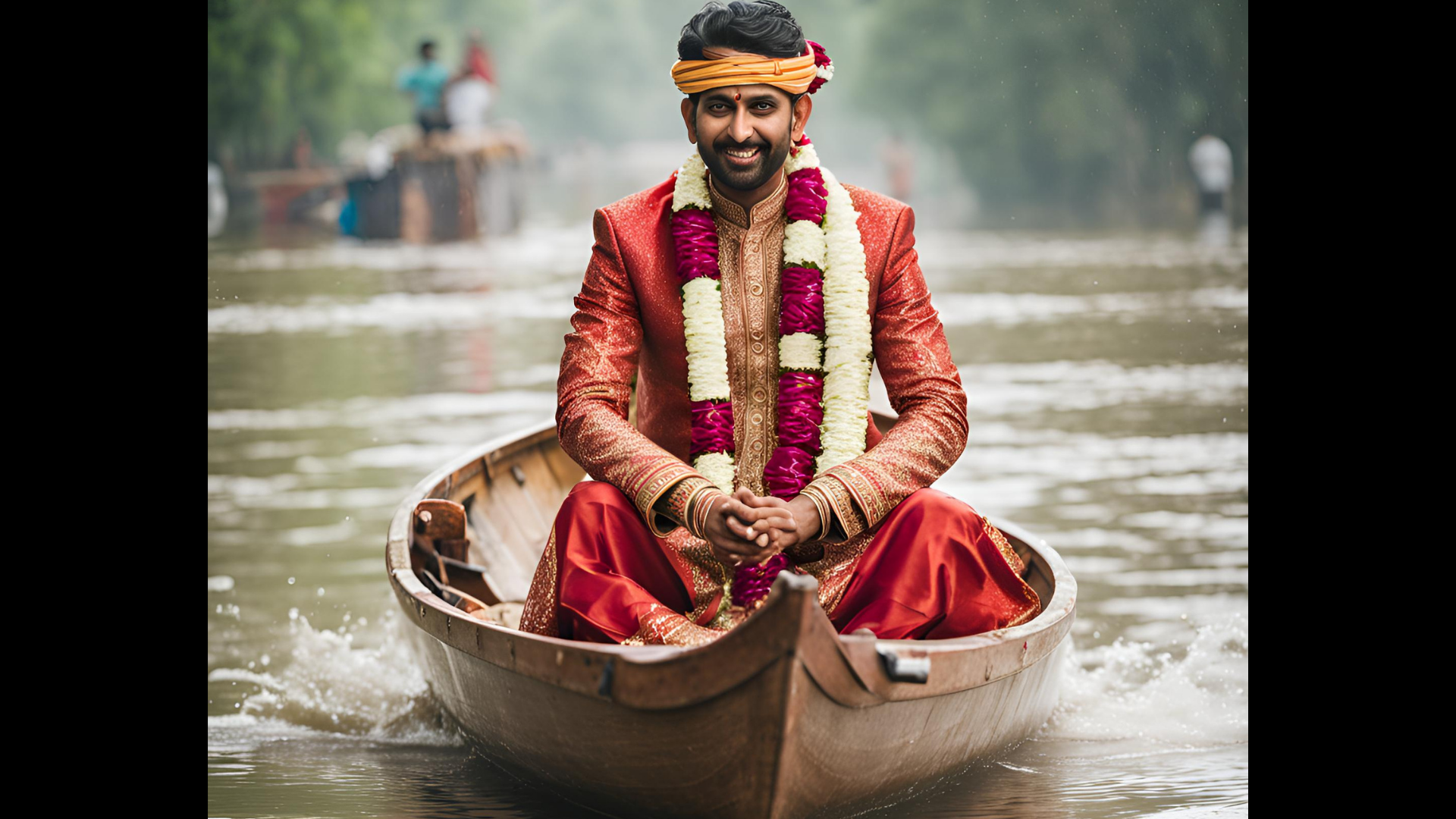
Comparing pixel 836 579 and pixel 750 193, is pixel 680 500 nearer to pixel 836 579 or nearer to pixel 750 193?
pixel 836 579

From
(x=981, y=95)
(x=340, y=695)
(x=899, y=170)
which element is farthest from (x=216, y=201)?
(x=340, y=695)

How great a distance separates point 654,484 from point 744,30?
1.02 metres

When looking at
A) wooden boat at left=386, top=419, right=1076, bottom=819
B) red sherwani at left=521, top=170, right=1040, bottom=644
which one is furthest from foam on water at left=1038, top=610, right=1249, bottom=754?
red sherwani at left=521, top=170, right=1040, bottom=644

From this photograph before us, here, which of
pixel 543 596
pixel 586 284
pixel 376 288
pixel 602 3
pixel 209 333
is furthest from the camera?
pixel 602 3

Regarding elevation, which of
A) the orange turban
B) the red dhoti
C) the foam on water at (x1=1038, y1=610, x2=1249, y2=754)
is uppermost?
the orange turban

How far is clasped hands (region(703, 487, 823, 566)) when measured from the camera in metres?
3.24

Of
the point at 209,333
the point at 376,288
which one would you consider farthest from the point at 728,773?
the point at 376,288

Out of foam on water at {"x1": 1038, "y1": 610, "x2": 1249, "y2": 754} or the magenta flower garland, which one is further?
foam on water at {"x1": 1038, "y1": 610, "x2": 1249, "y2": 754}

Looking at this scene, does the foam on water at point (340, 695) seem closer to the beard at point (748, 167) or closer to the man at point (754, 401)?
the man at point (754, 401)

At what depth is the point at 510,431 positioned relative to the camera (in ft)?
26.7

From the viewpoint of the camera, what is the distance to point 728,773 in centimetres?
302

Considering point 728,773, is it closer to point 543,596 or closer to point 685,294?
point 543,596

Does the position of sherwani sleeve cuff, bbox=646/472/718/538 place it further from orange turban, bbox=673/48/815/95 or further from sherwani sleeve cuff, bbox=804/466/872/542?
orange turban, bbox=673/48/815/95

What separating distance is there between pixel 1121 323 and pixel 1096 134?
69.1ft
